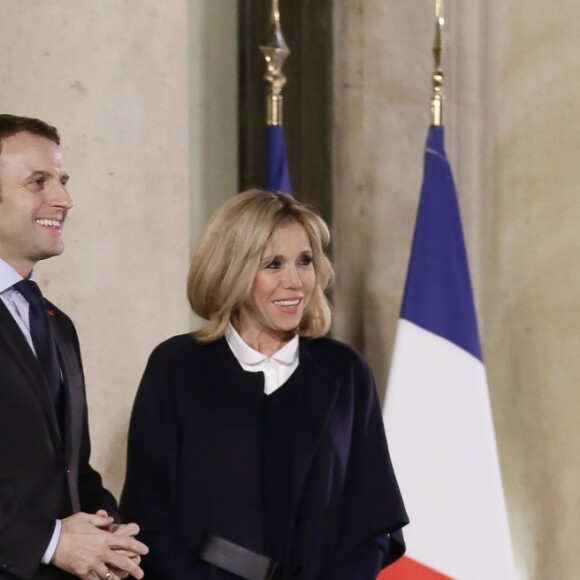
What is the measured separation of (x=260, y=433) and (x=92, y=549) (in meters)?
0.69

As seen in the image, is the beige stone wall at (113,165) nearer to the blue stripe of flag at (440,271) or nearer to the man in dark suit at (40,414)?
the blue stripe of flag at (440,271)

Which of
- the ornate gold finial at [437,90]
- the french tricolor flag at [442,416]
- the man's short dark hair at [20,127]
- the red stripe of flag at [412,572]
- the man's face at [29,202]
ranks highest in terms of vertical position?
the ornate gold finial at [437,90]

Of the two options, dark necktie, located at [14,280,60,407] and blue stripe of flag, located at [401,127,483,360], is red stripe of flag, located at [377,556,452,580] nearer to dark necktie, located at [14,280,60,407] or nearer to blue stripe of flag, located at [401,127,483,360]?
blue stripe of flag, located at [401,127,483,360]

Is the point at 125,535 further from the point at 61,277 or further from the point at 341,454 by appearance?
the point at 61,277

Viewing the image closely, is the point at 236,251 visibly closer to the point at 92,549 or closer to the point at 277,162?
the point at 92,549

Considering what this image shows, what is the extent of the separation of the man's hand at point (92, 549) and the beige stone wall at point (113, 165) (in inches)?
53.0

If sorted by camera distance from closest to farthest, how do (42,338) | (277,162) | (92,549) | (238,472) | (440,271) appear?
1. (92,549)
2. (42,338)
3. (238,472)
4. (440,271)
5. (277,162)

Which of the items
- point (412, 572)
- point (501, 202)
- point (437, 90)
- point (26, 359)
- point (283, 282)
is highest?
point (437, 90)

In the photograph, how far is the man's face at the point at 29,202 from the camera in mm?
3215

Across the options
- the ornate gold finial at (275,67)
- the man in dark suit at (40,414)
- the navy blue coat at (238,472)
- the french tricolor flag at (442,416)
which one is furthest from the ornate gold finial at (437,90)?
the man in dark suit at (40,414)

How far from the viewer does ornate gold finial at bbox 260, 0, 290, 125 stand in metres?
4.96

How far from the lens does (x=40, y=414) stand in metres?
3.07

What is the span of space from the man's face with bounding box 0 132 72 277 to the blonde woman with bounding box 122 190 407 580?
54 cm

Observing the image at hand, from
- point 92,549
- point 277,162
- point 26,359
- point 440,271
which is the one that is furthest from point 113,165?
point 92,549
